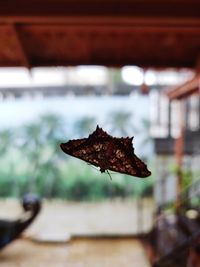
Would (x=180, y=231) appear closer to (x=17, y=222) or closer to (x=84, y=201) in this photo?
(x=17, y=222)

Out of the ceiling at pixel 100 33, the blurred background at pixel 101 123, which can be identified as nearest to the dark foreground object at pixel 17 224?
the blurred background at pixel 101 123

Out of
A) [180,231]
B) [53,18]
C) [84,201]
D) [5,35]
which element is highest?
[5,35]

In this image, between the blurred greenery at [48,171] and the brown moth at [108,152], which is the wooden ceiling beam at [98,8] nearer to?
the brown moth at [108,152]

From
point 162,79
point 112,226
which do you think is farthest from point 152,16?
point 162,79

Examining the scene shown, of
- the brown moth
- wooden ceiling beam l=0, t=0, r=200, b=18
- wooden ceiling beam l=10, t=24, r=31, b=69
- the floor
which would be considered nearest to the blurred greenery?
the floor

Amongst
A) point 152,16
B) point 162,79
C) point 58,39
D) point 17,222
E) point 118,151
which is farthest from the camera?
point 162,79

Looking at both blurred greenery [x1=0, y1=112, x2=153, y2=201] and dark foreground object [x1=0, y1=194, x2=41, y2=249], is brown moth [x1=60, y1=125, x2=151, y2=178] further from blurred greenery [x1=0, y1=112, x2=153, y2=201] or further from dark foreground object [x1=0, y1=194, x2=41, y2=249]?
blurred greenery [x1=0, y1=112, x2=153, y2=201]
